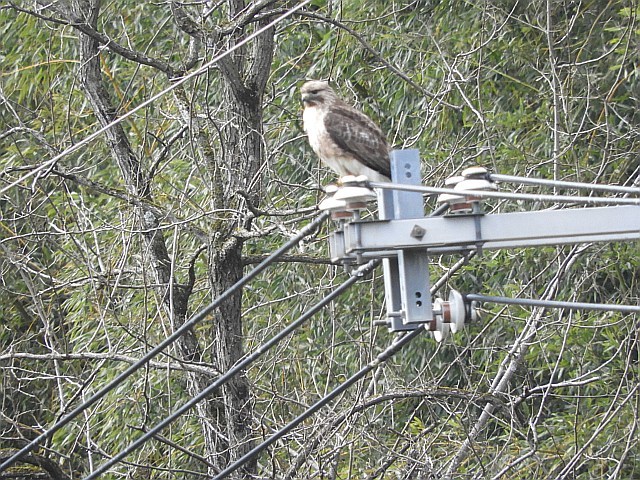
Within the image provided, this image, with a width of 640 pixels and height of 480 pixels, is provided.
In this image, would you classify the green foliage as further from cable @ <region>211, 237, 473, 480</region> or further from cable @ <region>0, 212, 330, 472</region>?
cable @ <region>0, 212, 330, 472</region>

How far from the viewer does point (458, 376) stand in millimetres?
7719

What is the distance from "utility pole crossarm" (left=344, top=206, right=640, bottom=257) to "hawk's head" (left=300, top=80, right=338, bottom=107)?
270cm

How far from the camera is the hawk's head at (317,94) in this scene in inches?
232

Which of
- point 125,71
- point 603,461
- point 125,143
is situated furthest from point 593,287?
point 125,71

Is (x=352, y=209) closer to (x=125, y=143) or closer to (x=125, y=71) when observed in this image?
(x=125, y=143)

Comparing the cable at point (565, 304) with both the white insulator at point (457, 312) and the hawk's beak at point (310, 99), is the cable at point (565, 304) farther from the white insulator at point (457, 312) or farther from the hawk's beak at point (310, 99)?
the hawk's beak at point (310, 99)

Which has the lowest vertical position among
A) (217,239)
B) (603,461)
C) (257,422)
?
(603,461)

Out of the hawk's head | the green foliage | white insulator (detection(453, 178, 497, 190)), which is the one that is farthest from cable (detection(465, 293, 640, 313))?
the hawk's head

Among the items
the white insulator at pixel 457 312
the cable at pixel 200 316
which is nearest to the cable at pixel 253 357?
the cable at pixel 200 316

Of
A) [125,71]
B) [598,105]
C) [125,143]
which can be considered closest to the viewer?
[125,143]

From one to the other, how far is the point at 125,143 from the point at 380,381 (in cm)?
195

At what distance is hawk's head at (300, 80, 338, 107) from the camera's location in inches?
232

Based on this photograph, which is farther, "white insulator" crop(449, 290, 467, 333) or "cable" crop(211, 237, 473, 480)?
"cable" crop(211, 237, 473, 480)

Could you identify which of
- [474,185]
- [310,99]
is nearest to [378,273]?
[310,99]
